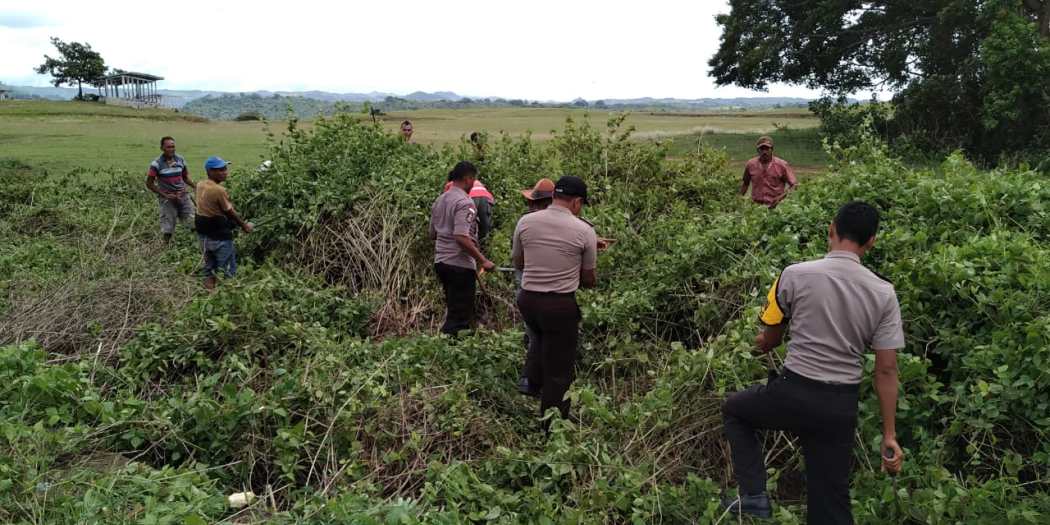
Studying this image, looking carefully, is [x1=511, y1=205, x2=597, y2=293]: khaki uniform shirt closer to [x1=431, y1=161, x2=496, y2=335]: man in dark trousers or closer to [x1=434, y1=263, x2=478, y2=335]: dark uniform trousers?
[x1=431, y1=161, x2=496, y2=335]: man in dark trousers

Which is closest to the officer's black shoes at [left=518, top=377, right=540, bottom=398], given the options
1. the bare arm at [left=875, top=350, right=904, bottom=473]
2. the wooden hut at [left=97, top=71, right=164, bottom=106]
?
the bare arm at [left=875, top=350, right=904, bottom=473]

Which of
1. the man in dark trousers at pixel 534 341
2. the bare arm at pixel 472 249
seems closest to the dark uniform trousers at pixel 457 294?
the bare arm at pixel 472 249

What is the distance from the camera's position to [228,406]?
4.28 m

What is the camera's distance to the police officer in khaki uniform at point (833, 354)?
2.93 m

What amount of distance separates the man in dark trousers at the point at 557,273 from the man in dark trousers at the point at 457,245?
4.15ft

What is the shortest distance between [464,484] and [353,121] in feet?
22.2

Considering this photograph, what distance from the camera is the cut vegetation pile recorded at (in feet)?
11.3

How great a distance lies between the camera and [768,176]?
8047 mm

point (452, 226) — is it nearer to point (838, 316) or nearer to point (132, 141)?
point (838, 316)

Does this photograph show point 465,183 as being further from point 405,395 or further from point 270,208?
point 270,208

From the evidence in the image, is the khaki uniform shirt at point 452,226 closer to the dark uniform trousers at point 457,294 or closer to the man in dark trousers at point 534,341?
the dark uniform trousers at point 457,294

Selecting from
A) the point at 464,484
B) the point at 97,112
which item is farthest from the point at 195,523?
the point at 97,112

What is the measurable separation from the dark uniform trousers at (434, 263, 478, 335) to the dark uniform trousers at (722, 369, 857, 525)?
3.15 metres

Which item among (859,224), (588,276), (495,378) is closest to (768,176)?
(588,276)
